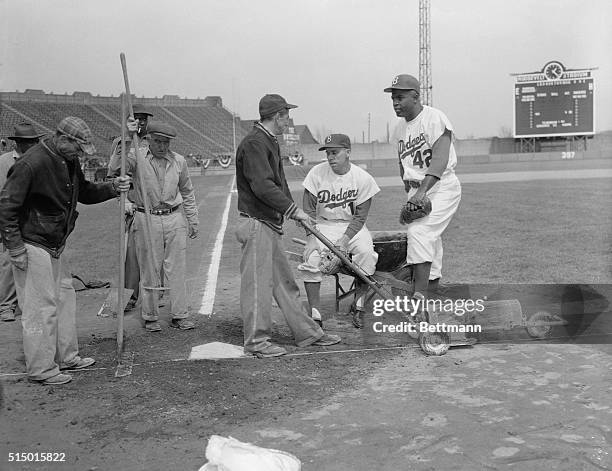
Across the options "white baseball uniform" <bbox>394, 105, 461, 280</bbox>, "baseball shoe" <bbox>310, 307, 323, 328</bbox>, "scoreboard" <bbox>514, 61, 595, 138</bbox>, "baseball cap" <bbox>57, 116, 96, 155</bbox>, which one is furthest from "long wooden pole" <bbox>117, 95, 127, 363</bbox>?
"scoreboard" <bbox>514, 61, 595, 138</bbox>

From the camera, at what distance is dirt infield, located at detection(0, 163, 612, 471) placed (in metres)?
3.22

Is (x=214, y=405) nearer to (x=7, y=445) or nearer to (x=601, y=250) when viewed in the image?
(x=7, y=445)

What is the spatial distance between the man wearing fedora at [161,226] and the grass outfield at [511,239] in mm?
3093

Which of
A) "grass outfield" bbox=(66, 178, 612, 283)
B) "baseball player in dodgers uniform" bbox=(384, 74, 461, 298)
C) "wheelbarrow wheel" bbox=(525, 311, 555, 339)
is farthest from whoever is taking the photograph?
"grass outfield" bbox=(66, 178, 612, 283)

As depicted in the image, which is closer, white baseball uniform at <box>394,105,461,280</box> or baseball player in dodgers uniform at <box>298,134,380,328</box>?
white baseball uniform at <box>394,105,461,280</box>

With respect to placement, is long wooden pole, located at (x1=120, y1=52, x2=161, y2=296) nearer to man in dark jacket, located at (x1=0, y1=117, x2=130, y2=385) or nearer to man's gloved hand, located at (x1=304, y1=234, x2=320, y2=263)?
man in dark jacket, located at (x1=0, y1=117, x2=130, y2=385)

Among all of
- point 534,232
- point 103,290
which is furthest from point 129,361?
point 534,232

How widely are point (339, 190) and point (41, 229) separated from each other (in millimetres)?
2569

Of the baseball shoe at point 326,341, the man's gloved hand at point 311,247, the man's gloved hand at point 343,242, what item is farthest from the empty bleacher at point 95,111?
the baseball shoe at point 326,341

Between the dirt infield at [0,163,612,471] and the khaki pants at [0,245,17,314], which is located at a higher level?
the khaki pants at [0,245,17,314]

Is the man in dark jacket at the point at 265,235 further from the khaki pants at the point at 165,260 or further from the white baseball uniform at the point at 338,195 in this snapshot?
the khaki pants at the point at 165,260

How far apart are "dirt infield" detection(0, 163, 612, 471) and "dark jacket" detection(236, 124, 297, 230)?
3.65ft

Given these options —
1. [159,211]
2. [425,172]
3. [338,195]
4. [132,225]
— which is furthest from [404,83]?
[132,225]

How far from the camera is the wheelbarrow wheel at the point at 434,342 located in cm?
486
